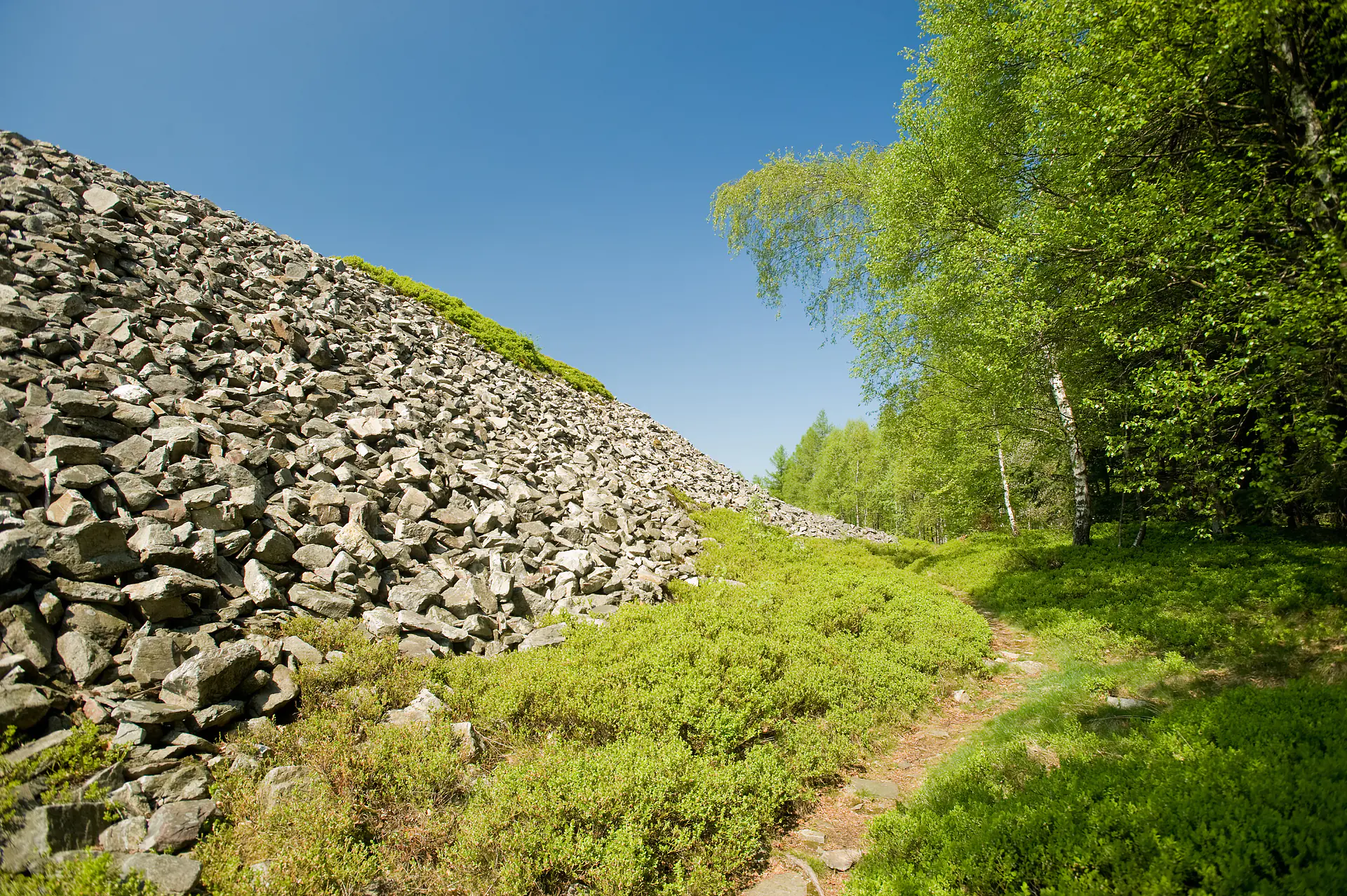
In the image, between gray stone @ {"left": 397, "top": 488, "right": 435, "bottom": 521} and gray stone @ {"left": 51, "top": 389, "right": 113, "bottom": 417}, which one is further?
gray stone @ {"left": 397, "top": 488, "right": 435, "bottom": 521}

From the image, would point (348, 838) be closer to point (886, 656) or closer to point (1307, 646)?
point (886, 656)

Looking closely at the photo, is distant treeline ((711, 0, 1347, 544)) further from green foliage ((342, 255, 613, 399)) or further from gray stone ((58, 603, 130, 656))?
green foliage ((342, 255, 613, 399))

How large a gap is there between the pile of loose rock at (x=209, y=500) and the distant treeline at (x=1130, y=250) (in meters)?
9.98

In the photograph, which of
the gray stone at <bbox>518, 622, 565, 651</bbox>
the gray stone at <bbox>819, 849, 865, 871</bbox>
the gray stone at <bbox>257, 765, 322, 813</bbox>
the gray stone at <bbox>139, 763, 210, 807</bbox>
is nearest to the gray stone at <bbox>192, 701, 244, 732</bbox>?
the gray stone at <bbox>139, 763, 210, 807</bbox>

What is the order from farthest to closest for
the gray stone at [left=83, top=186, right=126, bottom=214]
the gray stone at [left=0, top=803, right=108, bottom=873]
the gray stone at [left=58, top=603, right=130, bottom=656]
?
1. the gray stone at [left=83, top=186, right=126, bottom=214]
2. the gray stone at [left=58, top=603, right=130, bottom=656]
3. the gray stone at [left=0, top=803, right=108, bottom=873]

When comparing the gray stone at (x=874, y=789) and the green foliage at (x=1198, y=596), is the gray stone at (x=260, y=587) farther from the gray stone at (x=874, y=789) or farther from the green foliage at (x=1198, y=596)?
the green foliage at (x=1198, y=596)

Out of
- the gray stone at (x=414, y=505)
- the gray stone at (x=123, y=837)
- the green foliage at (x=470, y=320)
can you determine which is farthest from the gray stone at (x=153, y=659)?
the green foliage at (x=470, y=320)

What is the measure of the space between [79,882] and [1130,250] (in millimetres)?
15108

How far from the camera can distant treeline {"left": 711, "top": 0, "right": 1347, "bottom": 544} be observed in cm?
742

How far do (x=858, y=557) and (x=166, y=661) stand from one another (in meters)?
18.4

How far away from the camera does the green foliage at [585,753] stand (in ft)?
14.6

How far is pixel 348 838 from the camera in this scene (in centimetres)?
436

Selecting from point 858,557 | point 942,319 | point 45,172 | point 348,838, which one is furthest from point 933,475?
point 45,172

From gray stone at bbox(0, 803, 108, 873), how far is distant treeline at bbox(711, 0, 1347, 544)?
13.2m
